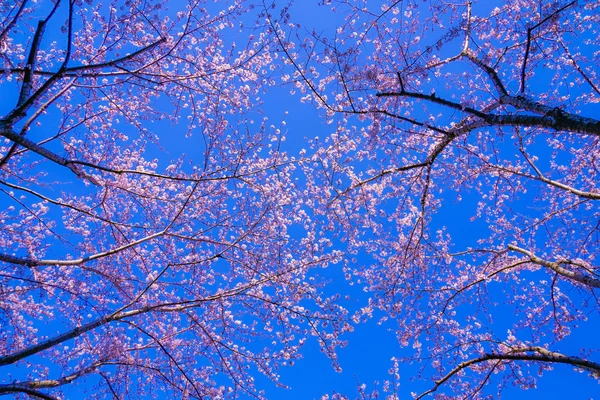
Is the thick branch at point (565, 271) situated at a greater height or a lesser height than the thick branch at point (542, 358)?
greater

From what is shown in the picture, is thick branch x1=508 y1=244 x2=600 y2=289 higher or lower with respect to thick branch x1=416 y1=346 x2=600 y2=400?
higher

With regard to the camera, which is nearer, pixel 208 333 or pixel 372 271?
pixel 208 333

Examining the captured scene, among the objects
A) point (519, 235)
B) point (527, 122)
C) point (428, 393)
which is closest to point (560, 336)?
point (519, 235)

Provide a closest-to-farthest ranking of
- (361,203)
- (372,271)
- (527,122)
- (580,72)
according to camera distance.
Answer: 1. (527,122)
2. (580,72)
3. (361,203)
4. (372,271)

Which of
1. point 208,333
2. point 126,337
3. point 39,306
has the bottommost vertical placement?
point 208,333

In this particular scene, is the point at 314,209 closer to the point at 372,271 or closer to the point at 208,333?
the point at 372,271

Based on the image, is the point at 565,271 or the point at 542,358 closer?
the point at 542,358

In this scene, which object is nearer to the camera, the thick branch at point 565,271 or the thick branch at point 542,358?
the thick branch at point 542,358

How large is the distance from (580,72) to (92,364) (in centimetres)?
946

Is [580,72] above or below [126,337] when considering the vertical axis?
above

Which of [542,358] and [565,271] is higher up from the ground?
[565,271]

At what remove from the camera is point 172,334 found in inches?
268

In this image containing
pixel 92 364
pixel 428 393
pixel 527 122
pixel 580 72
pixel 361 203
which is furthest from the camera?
pixel 361 203

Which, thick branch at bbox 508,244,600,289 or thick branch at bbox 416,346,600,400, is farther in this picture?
thick branch at bbox 508,244,600,289
